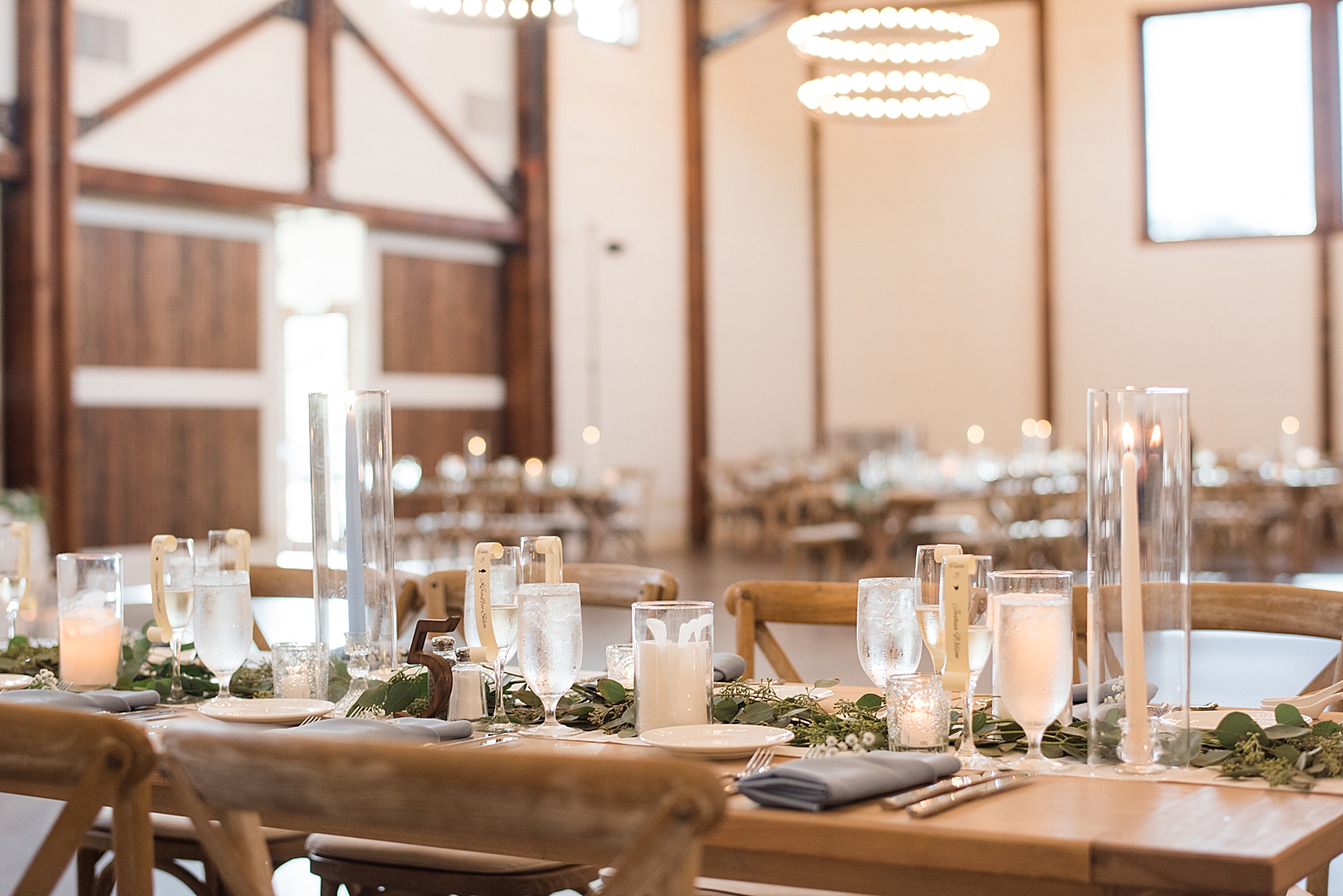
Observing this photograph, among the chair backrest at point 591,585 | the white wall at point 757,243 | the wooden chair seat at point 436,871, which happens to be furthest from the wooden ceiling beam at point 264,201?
the wooden chair seat at point 436,871

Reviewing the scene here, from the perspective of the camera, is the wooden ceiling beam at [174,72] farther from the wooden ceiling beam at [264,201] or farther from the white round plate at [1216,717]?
the white round plate at [1216,717]

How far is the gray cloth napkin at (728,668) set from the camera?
7.91ft

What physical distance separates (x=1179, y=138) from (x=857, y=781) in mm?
14480

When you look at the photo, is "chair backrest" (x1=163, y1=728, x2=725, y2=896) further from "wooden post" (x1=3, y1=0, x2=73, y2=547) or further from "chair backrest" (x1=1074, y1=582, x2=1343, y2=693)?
"wooden post" (x1=3, y1=0, x2=73, y2=547)

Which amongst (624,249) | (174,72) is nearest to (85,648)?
(174,72)

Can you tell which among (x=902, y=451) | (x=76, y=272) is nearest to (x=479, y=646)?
(x=76, y=272)

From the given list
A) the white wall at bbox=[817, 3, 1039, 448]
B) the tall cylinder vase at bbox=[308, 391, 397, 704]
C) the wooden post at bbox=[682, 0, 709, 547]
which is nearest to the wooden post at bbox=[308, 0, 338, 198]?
the wooden post at bbox=[682, 0, 709, 547]

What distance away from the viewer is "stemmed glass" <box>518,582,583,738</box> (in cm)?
197

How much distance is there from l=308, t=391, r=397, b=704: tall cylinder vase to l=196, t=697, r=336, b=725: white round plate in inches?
4.4

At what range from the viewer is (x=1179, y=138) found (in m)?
14.8

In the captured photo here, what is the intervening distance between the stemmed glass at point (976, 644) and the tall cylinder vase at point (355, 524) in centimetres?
88

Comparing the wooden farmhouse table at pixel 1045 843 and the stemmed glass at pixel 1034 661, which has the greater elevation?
the stemmed glass at pixel 1034 661

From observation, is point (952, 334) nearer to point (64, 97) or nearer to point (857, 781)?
point (64, 97)

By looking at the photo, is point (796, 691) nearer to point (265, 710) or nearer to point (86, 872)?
point (265, 710)
